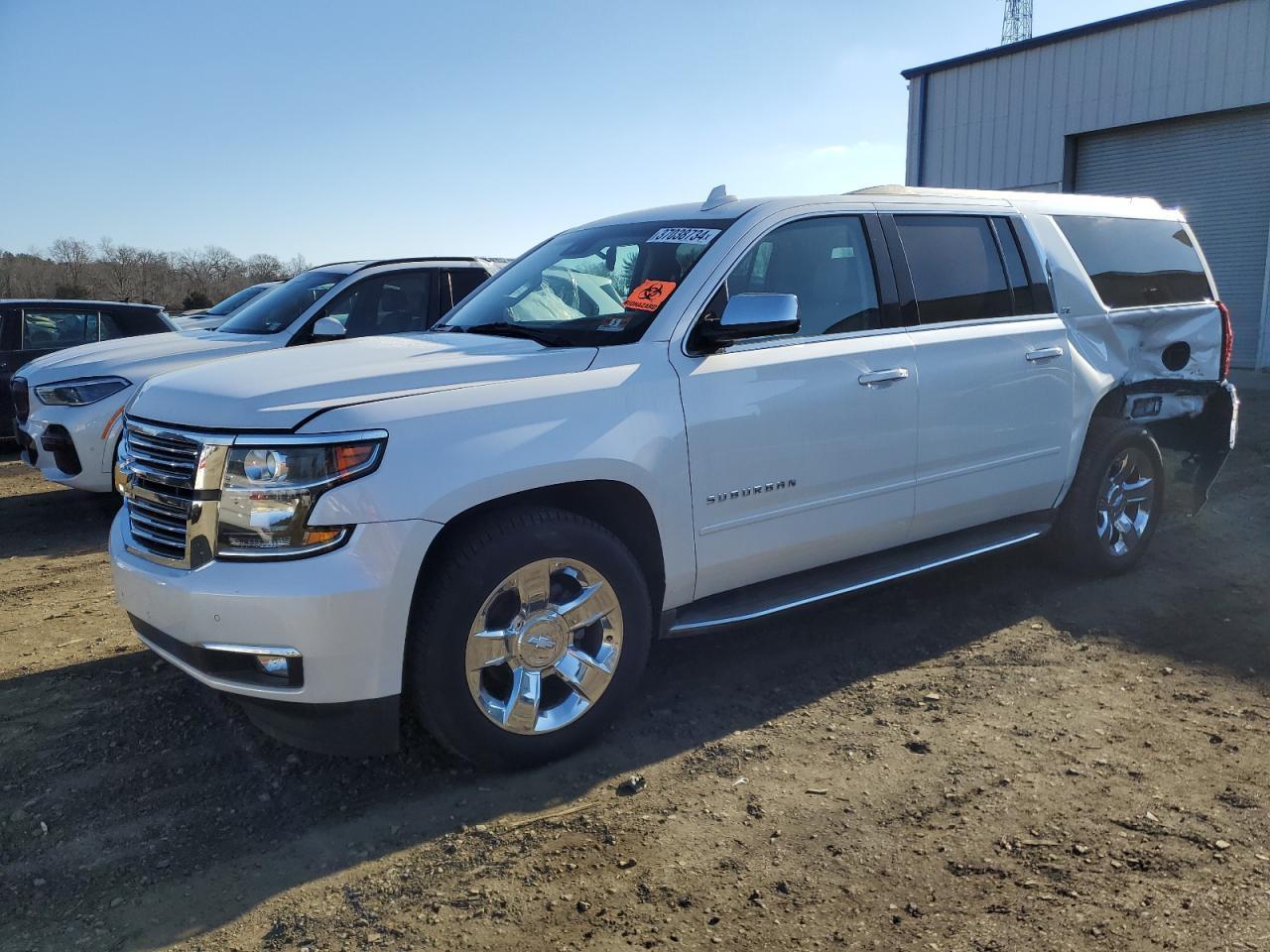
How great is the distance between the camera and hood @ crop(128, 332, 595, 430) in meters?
3.04

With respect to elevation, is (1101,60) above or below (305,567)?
above

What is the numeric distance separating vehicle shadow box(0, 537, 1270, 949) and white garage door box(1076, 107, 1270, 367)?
1278 cm

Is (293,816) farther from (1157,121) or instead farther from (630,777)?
(1157,121)

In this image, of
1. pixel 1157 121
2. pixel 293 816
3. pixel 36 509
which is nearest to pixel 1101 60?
pixel 1157 121

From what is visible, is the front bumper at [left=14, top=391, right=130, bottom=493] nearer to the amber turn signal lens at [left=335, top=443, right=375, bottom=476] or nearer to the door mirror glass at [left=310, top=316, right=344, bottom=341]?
the door mirror glass at [left=310, top=316, right=344, bottom=341]

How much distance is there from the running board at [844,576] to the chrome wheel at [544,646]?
1.24 ft

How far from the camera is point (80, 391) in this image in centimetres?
721

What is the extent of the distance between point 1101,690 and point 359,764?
2938 mm

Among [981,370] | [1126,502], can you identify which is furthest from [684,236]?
[1126,502]

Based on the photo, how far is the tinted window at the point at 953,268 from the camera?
14.8ft

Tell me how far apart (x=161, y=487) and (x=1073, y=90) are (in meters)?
17.2

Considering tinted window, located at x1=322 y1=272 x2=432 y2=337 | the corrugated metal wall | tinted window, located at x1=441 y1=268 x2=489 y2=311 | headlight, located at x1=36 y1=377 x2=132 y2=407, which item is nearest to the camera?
headlight, located at x1=36 y1=377 x2=132 y2=407

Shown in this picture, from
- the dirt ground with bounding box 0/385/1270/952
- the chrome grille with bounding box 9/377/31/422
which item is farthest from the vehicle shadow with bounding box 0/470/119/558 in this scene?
the dirt ground with bounding box 0/385/1270/952

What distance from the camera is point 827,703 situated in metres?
3.95
